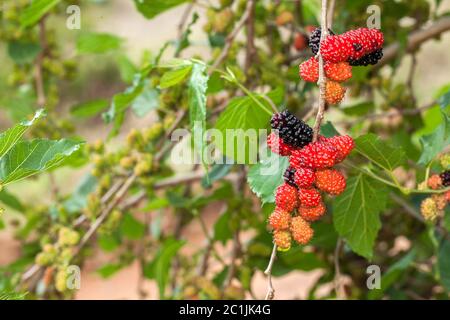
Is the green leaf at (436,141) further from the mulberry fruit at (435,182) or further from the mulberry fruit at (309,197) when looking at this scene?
the mulberry fruit at (309,197)

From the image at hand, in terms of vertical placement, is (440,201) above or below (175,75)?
below

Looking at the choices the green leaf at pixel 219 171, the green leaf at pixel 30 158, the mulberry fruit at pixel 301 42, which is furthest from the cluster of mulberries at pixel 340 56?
the mulberry fruit at pixel 301 42

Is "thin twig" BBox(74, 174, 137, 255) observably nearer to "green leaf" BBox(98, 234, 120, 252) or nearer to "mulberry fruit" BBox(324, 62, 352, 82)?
"green leaf" BBox(98, 234, 120, 252)

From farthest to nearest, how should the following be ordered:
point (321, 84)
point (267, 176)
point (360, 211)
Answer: point (360, 211)
point (267, 176)
point (321, 84)

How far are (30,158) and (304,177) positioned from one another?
0.87 feet

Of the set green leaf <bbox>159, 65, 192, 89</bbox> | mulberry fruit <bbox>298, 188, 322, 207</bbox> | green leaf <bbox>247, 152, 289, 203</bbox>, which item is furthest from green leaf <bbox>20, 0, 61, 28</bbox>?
mulberry fruit <bbox>298, 188, 322, 207</bbox>

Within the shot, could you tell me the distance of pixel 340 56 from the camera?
0.62 m

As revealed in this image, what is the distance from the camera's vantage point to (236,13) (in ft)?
3.58

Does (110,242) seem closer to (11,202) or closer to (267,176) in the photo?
(11,202)

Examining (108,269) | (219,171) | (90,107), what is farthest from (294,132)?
(108,269)

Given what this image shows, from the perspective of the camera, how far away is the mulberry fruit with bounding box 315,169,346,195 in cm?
62

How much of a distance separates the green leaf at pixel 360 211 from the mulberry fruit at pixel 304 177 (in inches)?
7.7
